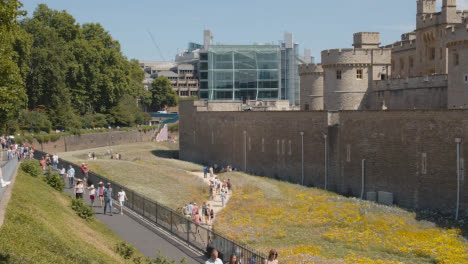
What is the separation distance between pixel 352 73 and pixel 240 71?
4704 centimetres

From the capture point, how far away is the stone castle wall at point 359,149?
33.8 metres

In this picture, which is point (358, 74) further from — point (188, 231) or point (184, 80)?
point (184, 80)

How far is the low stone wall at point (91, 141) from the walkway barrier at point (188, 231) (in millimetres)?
40826

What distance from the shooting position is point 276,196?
41406 millimetres

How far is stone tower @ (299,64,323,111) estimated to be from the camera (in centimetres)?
6425

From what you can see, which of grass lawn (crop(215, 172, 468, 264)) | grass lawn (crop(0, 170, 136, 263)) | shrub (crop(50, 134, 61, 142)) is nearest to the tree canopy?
shrub (crop(50, 134, 61, 142))

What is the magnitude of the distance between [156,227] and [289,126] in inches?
995

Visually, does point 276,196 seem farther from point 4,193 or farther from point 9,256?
point 9,256

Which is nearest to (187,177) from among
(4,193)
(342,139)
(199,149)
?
(342,139)

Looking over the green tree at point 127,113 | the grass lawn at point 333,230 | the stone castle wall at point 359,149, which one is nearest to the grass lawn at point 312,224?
the grass lawn at point 333,230

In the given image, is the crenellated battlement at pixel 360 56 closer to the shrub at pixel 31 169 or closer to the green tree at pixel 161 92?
the shrub at pixel 31 169

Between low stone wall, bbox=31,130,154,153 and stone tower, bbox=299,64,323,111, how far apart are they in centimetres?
2896

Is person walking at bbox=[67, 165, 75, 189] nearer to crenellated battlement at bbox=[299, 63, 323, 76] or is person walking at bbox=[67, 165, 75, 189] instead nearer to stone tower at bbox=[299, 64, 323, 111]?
stone tower at bbox=[299, 64, 323, 111]

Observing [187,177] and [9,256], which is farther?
[187,177]
